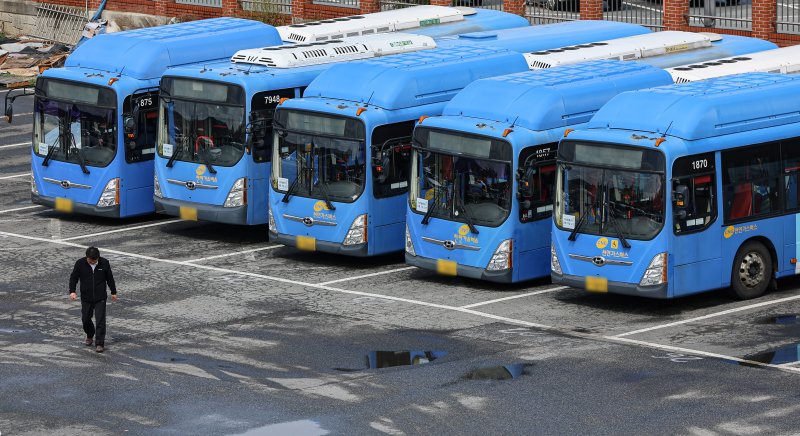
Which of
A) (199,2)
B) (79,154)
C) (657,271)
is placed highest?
(199,2)

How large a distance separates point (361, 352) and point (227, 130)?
24.6ft

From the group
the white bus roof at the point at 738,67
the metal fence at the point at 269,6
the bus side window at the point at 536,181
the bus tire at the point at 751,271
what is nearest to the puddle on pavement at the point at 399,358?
the bus side window at the point at 536,181

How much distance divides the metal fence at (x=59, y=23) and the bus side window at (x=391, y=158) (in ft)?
82.8

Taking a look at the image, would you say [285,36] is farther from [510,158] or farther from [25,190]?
[510,158]

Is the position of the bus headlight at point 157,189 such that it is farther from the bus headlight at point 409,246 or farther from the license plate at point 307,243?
the bus headlight at point 409,246

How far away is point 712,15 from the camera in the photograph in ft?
119

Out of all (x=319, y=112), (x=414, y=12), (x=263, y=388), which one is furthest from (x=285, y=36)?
(x=263, y=388)

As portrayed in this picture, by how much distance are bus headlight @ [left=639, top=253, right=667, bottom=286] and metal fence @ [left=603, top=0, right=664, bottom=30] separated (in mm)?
15891

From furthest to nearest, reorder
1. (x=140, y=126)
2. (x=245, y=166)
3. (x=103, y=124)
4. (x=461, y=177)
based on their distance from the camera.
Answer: (x=140, y=126) < (x=103, y=124) < (x=245, y=166) < (x=461, y=177)

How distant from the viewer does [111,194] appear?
92.0 feet

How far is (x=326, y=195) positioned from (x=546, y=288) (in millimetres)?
3676

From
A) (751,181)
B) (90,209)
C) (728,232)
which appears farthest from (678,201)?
(90,209)

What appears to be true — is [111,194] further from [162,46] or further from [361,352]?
[361,352]

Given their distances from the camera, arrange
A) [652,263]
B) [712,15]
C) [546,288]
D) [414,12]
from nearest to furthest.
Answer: [652,263] → [546,288] → [414,12] → [712,15]
